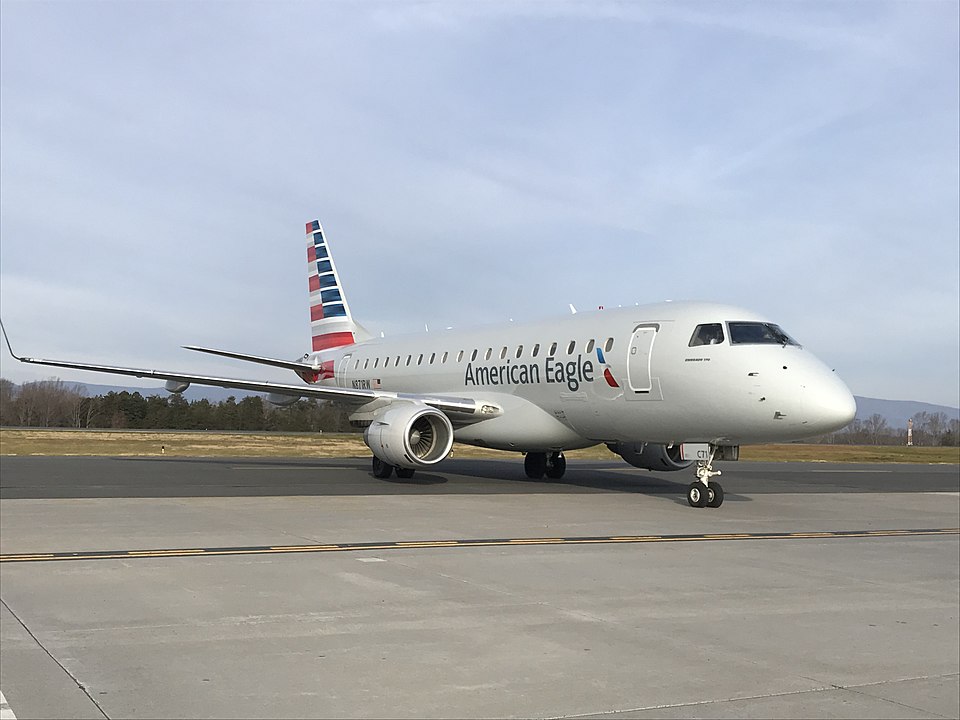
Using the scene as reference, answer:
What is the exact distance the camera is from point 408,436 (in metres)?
19.7

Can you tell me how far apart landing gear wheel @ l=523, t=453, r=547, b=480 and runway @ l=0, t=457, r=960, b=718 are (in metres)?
7.92

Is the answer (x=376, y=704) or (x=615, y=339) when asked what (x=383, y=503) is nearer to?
(x=615, y=339)

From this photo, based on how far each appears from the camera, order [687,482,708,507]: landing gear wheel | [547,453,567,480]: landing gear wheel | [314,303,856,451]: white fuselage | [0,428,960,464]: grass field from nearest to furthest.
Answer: [314,303,856,451]: white fuselage
[687,482,708,507]: landing gear wheel
[547,453,567,480]: landing gear wheel
[0,428,960,464]: grass field

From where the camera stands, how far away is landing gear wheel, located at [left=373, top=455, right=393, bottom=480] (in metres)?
22.1

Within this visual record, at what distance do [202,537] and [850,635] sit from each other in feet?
24.5

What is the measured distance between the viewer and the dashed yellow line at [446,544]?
966 cm

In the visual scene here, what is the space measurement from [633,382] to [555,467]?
6.34m

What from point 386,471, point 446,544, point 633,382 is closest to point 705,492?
point 633,382

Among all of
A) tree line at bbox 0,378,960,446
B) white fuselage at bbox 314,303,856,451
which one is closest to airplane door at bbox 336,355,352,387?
white fuselage at bbox 314,303,856,451

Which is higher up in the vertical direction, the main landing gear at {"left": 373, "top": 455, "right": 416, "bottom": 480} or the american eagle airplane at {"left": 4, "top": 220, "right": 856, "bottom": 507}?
the american eagle airplane at {"left": 4, "top": 220, "right": 856, "bottom": 507}

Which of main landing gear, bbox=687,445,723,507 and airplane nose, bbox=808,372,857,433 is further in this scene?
main landing gear, bbox=687,445,723,507

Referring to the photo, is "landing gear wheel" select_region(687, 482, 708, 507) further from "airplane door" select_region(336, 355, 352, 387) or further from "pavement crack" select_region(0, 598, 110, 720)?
"airplane door" select_region(336, 355, 352, 387)

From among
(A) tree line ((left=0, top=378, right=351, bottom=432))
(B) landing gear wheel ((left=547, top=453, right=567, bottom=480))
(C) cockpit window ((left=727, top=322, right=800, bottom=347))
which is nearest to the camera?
(C) cockpit window ((left=727, top=322, right=800, bottom=347))

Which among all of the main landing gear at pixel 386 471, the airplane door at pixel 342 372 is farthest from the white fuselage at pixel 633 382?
the airplane door at pixel 342 372
